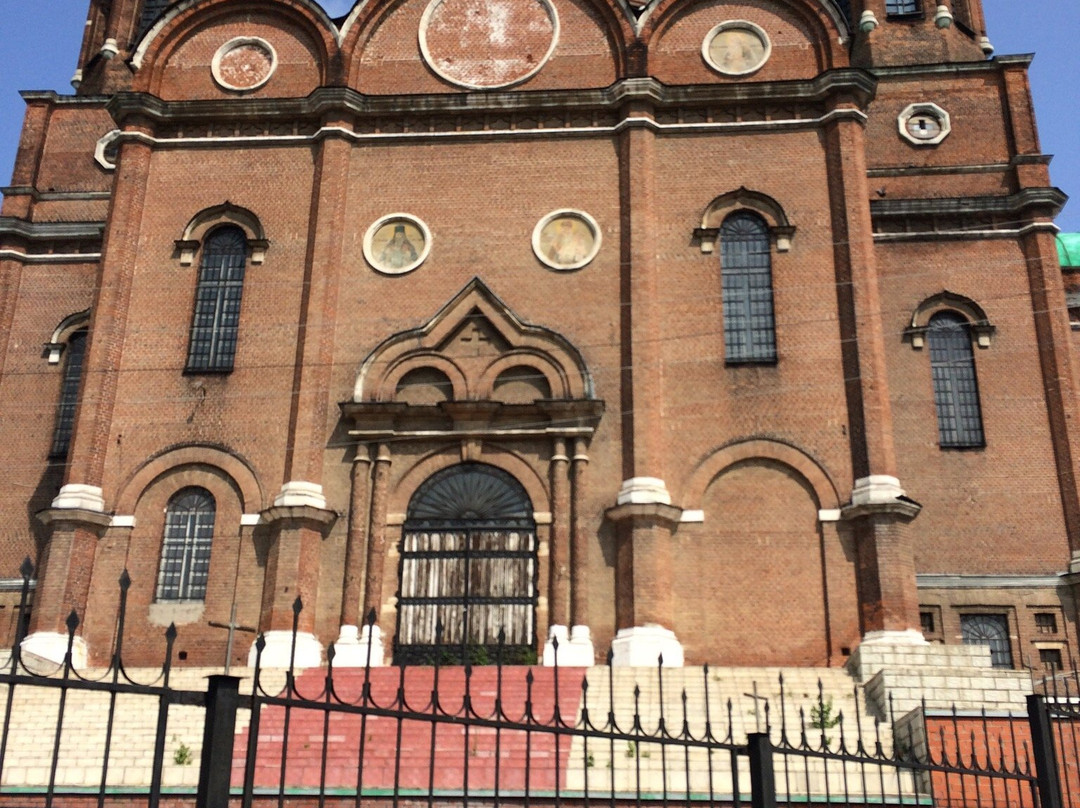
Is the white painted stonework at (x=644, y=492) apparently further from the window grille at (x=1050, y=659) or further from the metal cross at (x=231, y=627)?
the window grille at (x=1050, y=659)

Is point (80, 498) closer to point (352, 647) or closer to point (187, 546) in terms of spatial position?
point (187, 546)

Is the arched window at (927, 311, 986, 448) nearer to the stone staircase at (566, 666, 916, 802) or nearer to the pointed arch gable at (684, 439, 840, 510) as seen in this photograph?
the pointed arch gable at (684, 439, 840, 510)

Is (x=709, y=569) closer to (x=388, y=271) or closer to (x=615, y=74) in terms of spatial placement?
(x=388, y=271)

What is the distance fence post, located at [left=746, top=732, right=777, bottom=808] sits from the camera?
7473mm

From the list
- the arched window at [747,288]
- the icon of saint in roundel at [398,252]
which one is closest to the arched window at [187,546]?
the icon of saint in roundel at [398,252]

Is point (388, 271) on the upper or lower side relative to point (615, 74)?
lower

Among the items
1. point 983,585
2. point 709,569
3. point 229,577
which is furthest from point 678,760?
point 983,585

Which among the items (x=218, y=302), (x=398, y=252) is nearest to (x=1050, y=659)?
(x=398, y=252)

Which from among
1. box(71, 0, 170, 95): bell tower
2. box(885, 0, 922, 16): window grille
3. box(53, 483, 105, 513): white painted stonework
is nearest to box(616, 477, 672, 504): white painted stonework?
box(53, 483, 105, 513): white painted stonework

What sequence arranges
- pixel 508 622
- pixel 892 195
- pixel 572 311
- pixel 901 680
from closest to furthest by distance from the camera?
pixel 901 680, pixel 508 622, pixel 572 311, pixel 892 195

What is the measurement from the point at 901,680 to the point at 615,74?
13577 mm

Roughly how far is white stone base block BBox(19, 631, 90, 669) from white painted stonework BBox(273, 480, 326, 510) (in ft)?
13.9

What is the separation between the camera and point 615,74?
2530cm

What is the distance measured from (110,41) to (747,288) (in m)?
18.6
